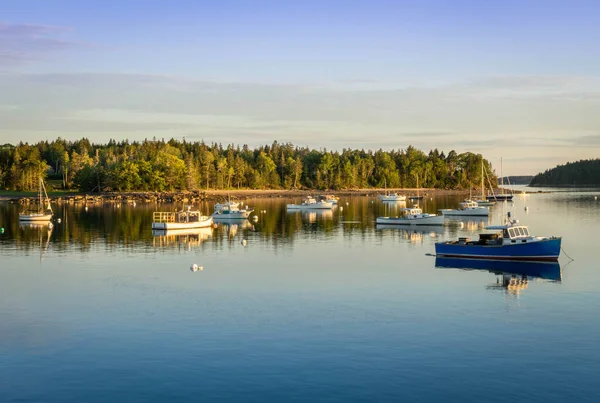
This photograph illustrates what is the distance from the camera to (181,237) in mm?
98250

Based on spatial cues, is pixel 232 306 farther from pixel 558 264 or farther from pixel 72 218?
pixel 72 218

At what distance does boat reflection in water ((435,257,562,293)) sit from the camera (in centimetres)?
5506

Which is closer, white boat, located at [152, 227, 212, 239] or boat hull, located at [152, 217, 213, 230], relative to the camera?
white boat, located at [152, 227, 212, 239]

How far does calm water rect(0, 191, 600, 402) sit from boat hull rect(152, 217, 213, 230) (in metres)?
31.1

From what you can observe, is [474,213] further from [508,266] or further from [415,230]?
[508,266]

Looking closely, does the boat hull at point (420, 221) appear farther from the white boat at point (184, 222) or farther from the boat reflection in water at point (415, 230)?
the white boat at point (184, 222)

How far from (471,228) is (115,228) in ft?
198

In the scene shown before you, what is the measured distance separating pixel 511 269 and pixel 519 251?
3929 mm

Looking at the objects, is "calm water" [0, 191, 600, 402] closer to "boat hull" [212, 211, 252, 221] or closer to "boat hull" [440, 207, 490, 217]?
"boat hull" [212, 211, 252, 221]

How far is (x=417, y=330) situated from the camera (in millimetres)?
38312

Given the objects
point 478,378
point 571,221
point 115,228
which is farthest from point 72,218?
point 478,378

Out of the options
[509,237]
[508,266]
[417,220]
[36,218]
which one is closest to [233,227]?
[417,220]

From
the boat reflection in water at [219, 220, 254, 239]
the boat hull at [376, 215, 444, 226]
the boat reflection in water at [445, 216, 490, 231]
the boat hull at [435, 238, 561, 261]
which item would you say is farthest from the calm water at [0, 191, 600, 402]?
the boat hull at [376, 215, 444, 226]

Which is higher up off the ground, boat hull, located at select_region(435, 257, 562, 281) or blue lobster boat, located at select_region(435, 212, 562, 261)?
blue lobster boat, located at select_region(435, 212, 562, 261)
